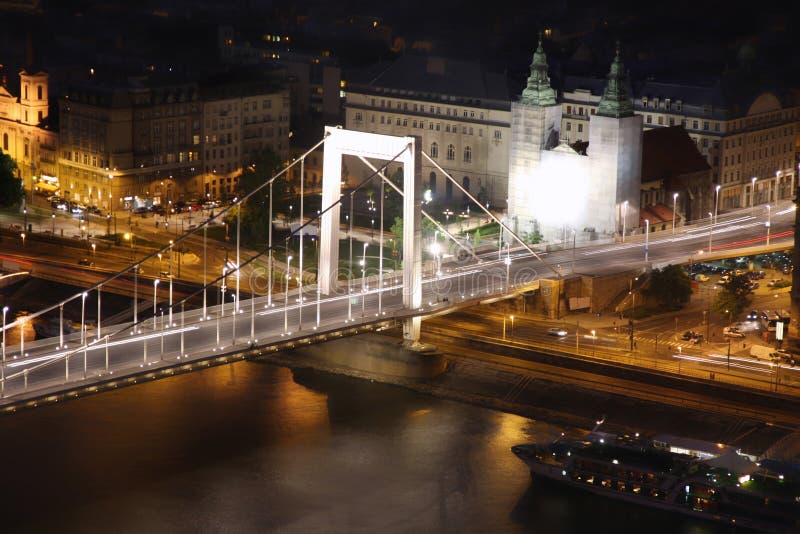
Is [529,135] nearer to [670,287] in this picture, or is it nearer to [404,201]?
[670,287]

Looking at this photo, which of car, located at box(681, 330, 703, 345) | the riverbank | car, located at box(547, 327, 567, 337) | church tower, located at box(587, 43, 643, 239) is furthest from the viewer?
church tower, located at box(587, 43, 643, 239)

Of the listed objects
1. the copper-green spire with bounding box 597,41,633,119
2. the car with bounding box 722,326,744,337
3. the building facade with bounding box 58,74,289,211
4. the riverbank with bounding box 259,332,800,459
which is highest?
the copper-green spire with bounding box 597,41,633,119

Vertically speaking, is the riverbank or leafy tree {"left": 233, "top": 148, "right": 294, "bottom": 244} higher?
leafy tree {"left": 233, "top": 148, "right": 294, "bottom": 244}

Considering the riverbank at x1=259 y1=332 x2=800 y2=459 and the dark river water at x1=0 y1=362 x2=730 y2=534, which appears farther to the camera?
the riverbank at x1=259 y1=332 x2=800 y2=459

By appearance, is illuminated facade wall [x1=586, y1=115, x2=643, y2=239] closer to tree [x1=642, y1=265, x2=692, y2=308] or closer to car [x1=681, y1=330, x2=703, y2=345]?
tree [x1=642, y1=265, x2=692, y2=308]

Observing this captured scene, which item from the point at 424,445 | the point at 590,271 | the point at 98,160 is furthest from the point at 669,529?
the point at 98,160

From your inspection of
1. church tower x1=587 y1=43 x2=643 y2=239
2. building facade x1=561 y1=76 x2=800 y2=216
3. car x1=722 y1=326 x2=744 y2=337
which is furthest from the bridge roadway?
building facade x1=561 y1=76 x2=800 y2=216

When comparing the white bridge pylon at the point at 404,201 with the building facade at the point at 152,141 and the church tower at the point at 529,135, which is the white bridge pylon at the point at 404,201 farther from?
the building facade at the point at 152,141

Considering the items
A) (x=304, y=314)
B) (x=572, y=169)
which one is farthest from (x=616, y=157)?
(x=304, y=314)
